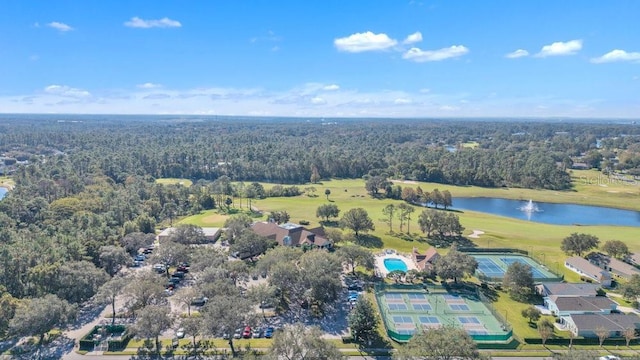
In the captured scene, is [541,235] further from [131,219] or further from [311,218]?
[131,219]

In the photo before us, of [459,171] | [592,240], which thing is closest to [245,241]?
[592,240]

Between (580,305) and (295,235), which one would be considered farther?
(295,235)

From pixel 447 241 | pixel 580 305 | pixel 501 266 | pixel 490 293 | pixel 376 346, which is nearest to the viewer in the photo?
pixel 376 346

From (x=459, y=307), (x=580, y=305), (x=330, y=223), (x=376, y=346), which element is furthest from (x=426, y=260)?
(x=330, y=223)

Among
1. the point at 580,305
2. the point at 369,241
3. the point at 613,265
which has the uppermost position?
the point at 580,305

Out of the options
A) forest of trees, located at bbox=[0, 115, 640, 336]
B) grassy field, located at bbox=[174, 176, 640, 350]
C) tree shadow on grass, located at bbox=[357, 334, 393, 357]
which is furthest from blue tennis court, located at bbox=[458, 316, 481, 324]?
forest of trees, located at bbox=[0, 115, 640, 336]

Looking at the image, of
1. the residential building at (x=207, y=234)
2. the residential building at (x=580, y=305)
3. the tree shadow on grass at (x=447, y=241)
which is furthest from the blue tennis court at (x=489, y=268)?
the residential building at (x=207, y=234)

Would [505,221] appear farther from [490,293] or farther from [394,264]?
[490,293]

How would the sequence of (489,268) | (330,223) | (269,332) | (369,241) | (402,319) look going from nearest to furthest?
(269,332)
(402,319)
(489,268)
(369,241)
(330,223)
